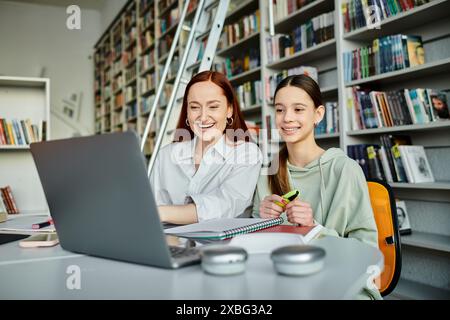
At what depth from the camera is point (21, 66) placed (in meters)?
6.55

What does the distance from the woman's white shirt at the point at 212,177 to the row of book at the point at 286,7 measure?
5.92ft

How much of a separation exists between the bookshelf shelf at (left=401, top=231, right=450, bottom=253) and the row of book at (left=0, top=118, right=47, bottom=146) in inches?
104

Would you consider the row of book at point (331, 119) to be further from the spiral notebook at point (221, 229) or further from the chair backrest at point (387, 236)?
the spiral notebook at point (221, 229)

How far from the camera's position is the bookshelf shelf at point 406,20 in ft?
6.79

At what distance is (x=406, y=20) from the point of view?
224 centimetres

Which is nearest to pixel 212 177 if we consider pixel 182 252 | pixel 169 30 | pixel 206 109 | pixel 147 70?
pixel 206 109

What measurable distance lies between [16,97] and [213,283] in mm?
3100

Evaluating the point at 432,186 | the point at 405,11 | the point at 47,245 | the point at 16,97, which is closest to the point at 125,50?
the point at 16,97


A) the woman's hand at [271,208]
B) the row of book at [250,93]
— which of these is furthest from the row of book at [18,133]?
the woman's hand at [271,208]

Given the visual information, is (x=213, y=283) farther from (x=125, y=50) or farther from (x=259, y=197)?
(x=125, y=50)

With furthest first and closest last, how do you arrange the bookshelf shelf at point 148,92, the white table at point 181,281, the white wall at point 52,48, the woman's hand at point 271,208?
the white wall at point 52,48, the bookshelf shelf at point 148,92, the woman's hand at point 271,208, the white table at point 181,281

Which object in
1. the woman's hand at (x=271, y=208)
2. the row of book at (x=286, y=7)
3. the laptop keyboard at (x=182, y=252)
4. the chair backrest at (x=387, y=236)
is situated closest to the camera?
the laptop keyboard at (x=182, y=252)

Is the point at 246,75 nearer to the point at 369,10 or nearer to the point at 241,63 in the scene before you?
the point at 241,63

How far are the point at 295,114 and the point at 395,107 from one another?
3.72 ft
